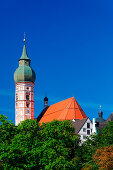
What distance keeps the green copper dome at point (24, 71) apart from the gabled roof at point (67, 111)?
12142mm

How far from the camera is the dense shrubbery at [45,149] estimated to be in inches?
1580

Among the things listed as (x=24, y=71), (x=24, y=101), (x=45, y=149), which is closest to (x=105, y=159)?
(x=45, y=149)

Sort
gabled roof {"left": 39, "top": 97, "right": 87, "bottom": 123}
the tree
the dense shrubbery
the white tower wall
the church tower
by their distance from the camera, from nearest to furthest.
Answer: the tree → the dense shrubbery → gabled roof {"left": 39, "top": 97, "right": 87, "bottom": 123} → the white tower wall → the church tower

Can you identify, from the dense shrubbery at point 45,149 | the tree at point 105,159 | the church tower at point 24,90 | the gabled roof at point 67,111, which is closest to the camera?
the tree at point 105,159

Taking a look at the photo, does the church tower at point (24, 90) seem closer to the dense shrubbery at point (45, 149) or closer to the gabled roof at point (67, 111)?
the gabled roof at point (67, 111)

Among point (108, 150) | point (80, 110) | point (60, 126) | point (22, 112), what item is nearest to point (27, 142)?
point (60, 126)

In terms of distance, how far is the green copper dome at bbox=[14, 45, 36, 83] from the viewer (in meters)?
103

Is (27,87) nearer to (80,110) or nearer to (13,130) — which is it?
(80,110)

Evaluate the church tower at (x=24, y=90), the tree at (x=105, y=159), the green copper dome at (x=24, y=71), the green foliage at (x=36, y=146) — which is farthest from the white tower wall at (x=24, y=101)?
the tree at (x=105, y=159)

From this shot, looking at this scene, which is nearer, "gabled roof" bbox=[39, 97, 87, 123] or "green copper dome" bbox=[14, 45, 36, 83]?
"gabled roof" bbox=[39, 97, 87, 123]

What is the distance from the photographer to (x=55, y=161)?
4059cm

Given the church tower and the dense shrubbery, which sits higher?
the church tower

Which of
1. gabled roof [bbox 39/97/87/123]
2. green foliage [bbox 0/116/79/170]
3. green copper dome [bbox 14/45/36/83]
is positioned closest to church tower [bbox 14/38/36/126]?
green copper dome [bbox 14/45/36/83]

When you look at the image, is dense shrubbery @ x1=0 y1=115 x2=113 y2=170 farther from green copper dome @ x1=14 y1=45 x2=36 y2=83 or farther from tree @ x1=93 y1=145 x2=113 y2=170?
green copper dome @ x1=14 y1=45 x2=36 y2=83
